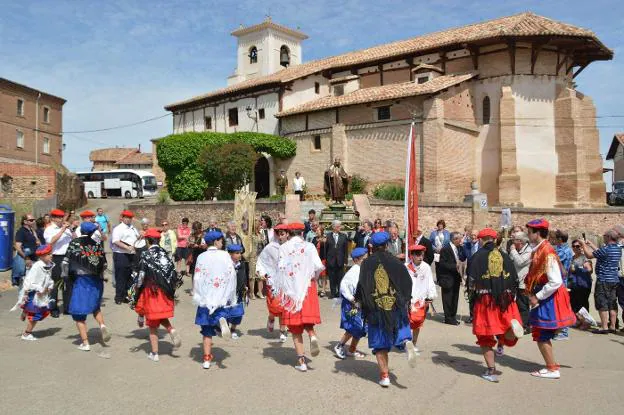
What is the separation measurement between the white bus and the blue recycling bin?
1326 inches

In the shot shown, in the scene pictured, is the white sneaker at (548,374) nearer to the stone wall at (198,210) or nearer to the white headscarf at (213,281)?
the white headscarf at (213,281)

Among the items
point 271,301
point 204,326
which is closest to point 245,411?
point 204,326

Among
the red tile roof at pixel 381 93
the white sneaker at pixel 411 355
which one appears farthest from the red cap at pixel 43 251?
the red tile roof at pixel 381 93

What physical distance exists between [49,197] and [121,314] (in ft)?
83.0

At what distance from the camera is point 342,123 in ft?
102

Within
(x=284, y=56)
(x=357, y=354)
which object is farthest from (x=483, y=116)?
(x=357, y=354)

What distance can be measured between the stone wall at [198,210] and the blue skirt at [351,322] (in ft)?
57.7

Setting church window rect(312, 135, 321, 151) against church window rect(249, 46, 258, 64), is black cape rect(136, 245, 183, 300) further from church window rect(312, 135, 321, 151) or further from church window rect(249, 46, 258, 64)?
church window rect(249, 46, 258, 64)

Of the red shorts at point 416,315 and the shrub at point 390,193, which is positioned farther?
the shrub at point 390,193

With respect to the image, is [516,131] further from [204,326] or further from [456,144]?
[204,326]

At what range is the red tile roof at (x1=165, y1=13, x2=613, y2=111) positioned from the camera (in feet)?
87.2

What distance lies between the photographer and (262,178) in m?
36.5

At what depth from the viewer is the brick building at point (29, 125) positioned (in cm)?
3908

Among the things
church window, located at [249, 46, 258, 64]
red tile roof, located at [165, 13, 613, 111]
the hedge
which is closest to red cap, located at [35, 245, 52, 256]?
the hedge
